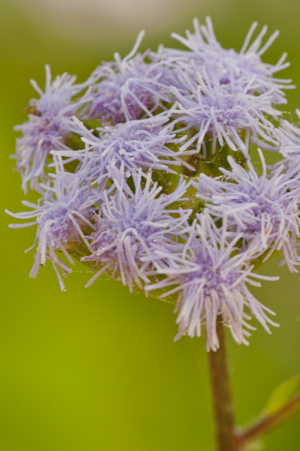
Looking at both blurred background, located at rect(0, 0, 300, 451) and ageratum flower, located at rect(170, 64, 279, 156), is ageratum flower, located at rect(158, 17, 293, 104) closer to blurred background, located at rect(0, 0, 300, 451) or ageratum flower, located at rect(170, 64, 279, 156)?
ageratum flower, located at rect(170, 64, 279, 156)

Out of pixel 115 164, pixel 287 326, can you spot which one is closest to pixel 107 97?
pixel 115 164

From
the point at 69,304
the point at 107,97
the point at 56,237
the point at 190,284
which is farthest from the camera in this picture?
the point at 69,304

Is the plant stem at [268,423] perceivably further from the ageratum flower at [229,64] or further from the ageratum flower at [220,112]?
the ageratum flower at [229,64]

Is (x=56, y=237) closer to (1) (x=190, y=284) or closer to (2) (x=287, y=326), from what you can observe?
(1) (x=190, y=284)

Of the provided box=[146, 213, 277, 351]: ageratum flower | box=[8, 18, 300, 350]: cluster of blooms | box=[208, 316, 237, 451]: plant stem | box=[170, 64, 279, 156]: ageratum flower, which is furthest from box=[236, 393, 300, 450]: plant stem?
box=[170, 64, 279, 156]: ageratum flower

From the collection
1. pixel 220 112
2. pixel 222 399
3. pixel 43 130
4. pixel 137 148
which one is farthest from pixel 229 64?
pixel 222 399
